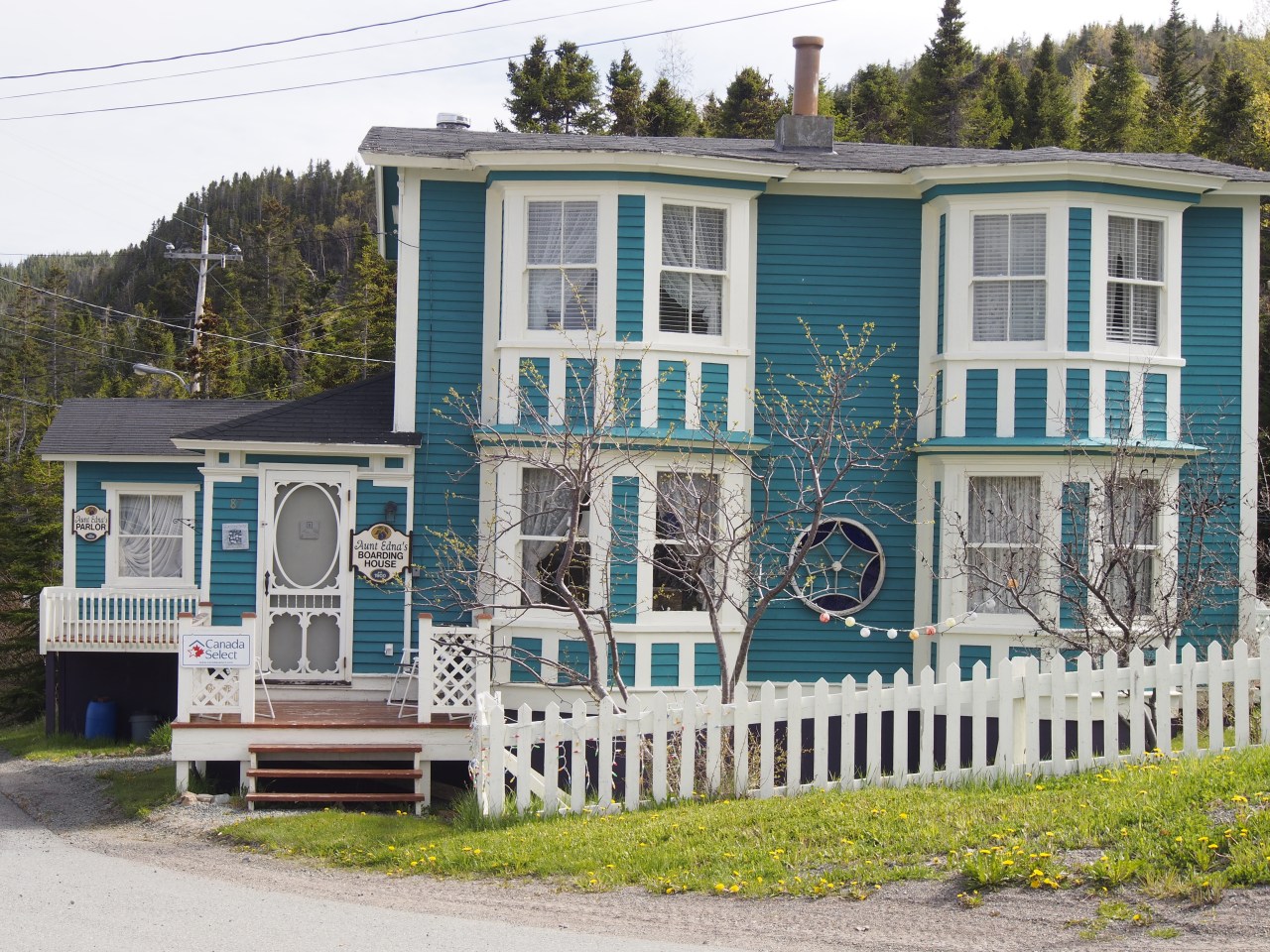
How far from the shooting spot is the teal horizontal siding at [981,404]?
15086 millimetres

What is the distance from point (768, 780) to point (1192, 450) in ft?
22.7

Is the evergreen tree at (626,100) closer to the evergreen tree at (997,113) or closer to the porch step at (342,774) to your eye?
the evergreen tree at (997,113)

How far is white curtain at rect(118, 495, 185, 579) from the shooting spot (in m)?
22.0

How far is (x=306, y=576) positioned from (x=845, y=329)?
6655mm

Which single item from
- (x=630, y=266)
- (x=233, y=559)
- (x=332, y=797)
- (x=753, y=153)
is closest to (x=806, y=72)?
(x=753, y=153)

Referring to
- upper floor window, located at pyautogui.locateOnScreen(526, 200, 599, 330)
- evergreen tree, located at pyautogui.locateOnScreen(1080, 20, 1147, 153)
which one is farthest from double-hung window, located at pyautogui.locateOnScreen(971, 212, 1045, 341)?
evergreen tree, located at pyautogui.locateOnScreen(1080, 20, 1147, 153)

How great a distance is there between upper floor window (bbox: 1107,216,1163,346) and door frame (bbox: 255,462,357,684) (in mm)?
8514

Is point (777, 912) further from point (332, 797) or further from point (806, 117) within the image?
point (806, 117)

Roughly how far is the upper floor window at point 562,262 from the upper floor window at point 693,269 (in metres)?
0.77

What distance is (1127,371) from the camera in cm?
1510

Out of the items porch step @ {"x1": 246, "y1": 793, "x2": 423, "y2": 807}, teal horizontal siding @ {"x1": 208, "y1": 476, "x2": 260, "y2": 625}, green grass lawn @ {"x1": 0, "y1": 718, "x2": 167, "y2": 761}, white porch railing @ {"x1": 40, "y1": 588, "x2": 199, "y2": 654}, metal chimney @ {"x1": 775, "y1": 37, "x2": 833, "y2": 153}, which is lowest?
green grass lawn @ {"x1": 0, "y1": 718, "x2": 167, "y2": 761}

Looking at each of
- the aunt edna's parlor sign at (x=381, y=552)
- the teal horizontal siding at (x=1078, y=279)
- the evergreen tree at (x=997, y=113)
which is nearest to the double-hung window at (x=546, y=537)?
the aunt edna's parlor sign at (x=381, y=552)

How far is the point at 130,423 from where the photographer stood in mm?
22438

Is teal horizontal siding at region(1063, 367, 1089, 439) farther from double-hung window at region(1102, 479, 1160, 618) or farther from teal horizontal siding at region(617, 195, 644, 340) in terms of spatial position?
teal horizontal siding at region(617, 195, 644, 340)
